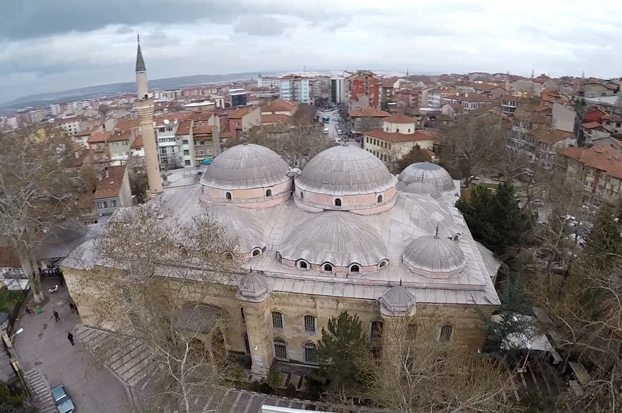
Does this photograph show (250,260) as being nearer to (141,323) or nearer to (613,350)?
(141,323)

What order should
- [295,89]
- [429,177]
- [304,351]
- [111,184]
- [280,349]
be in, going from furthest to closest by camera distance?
[295,89] < [111,184] < [429,177] < [280,349] < [304,351]

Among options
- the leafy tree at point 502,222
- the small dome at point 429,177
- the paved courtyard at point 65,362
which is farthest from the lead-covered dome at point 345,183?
the paved courtyard at point 65,362

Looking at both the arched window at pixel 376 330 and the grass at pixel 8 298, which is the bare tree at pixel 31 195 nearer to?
the grass at pixel 8 298

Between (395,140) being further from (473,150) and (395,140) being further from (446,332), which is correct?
→ (446,332)

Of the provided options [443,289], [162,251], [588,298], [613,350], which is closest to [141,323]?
[162,251]

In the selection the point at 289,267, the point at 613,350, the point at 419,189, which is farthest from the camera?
the point at 419,189

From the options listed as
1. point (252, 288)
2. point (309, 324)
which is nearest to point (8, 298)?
point (252, 288)

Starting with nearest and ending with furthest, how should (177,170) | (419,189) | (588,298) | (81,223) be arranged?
(588,298) → (419,189) → (81,223) → (177,170)
